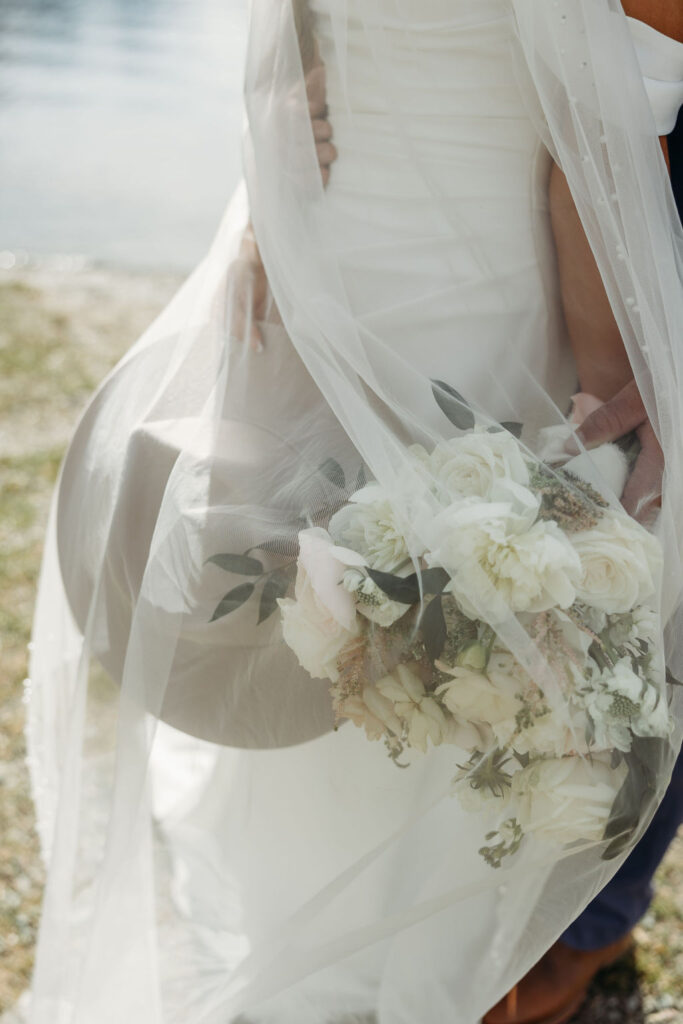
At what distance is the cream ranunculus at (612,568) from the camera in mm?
1004

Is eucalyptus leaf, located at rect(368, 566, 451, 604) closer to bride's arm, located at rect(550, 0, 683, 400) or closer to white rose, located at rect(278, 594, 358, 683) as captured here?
white rose, located at rect(278, 594, 358, 683)

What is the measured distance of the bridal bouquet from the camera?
1000 millimetres

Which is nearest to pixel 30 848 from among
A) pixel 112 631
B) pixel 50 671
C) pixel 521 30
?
pixel 50 671

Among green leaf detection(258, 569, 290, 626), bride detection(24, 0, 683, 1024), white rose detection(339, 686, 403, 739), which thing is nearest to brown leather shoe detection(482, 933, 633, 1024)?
bride detection(24, 0, 683, 1024)

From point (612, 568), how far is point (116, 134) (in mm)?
5402

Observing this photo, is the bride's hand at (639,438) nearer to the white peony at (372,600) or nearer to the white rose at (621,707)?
the white rose at (621,707)

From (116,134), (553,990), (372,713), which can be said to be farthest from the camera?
(116,134)

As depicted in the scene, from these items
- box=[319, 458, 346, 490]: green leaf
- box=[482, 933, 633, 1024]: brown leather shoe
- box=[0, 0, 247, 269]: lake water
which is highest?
box=[319, 458, 346, 490]: green leaf

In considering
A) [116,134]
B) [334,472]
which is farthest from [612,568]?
[116,134]

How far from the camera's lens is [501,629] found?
1.00 meters

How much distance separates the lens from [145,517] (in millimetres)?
1312

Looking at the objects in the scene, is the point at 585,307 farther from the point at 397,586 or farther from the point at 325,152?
the point at 397,586

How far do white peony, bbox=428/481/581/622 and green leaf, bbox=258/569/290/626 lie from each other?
192 millimetres

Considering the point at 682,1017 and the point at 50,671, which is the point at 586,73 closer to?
the point at 50,671
